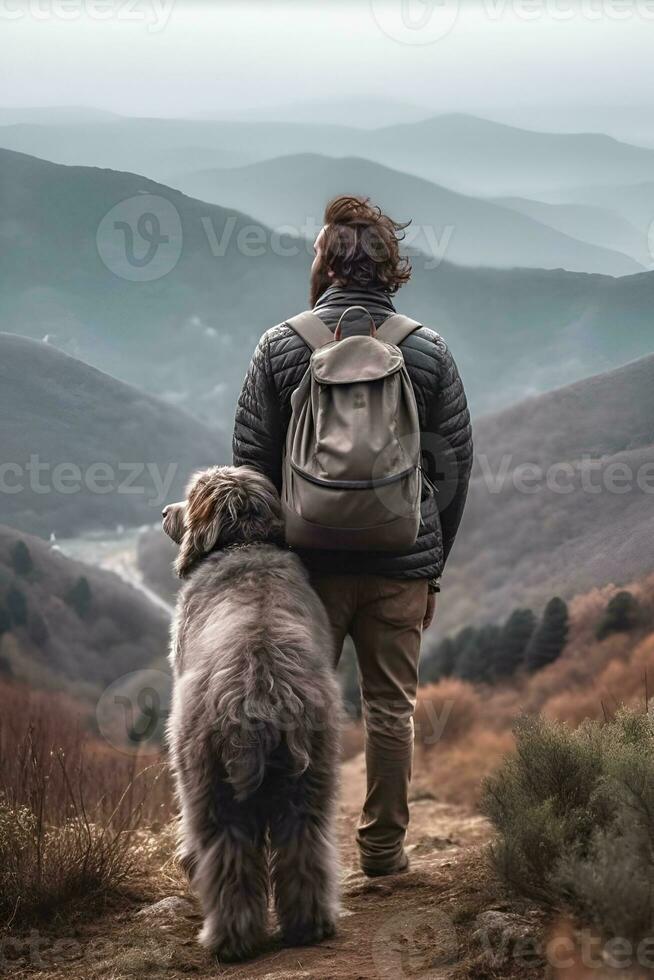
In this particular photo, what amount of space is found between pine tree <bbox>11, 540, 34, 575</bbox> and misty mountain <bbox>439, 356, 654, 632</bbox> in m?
4.62

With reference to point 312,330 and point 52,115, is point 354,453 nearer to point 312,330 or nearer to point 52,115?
point 312,330

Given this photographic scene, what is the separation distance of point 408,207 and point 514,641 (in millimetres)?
4952

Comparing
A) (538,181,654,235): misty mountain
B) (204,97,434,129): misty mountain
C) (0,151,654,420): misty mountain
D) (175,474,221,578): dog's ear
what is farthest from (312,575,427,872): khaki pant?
(204,97,434,129): misty mountain

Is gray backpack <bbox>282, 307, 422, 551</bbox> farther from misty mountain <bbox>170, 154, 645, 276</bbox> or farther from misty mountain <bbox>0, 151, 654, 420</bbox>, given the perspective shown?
misty mountain <bbox>170, 154, 645, 276</bbox>

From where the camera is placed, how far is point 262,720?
11.1ft

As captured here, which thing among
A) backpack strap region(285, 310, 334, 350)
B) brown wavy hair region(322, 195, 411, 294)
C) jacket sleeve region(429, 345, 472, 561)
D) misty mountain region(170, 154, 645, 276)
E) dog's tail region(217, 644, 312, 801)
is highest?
misty mountain region(170, 154, 645, 276)

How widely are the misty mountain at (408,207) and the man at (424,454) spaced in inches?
260

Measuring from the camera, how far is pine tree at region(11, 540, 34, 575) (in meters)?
10.1

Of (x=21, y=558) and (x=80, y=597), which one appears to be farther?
(x=80, y=597)

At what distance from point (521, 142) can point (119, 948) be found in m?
9.85

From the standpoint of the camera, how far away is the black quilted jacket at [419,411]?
411 cm

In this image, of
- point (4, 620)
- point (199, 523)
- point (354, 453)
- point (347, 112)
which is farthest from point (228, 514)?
point (347, 112)

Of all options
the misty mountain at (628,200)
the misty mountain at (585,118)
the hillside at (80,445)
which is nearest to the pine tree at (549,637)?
the misty mountain at (628,200)

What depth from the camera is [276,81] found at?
11.5m
